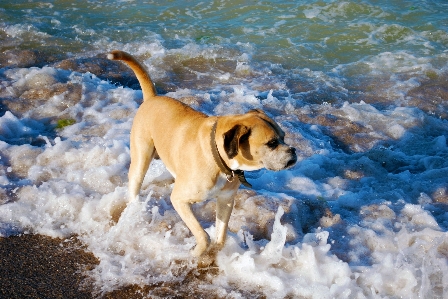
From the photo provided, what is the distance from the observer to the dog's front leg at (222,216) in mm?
4590

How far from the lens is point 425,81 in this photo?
1023 cm

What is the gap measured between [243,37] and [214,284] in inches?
373

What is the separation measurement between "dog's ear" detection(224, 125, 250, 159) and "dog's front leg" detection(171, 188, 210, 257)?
0.84m

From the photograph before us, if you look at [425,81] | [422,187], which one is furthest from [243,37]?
[422,187]

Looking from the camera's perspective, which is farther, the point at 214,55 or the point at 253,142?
the point at 214,55

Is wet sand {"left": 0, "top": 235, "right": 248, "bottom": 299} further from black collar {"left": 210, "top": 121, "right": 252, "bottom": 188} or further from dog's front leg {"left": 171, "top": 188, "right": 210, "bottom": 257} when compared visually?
black collar {"left": 210, "top": 121, "right": 252, "bottom": 188}

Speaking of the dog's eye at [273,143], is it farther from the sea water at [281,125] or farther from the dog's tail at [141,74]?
the dog's tail at [141,74]

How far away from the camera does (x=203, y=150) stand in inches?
166

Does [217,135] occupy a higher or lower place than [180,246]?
higher

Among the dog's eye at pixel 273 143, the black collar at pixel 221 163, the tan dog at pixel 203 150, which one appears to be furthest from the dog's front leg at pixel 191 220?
the dog's eye at pixel 273 143

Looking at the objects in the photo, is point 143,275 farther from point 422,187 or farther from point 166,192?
point 422,187

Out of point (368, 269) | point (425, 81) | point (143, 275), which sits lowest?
point (425, 81)

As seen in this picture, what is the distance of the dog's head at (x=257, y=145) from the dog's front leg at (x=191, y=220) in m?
0.71

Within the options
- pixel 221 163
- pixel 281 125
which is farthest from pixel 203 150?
pixel 281 125
